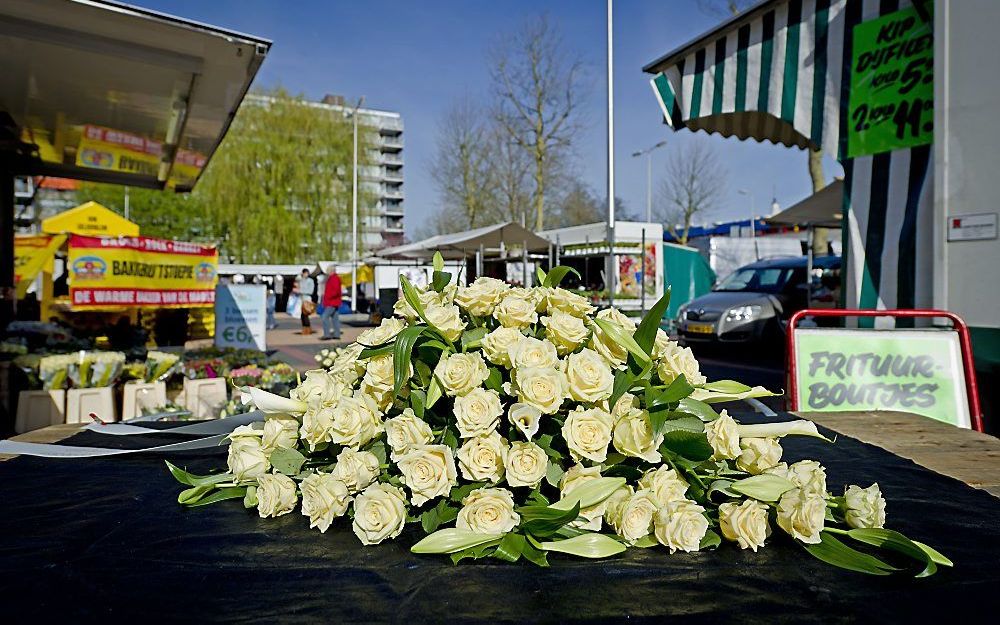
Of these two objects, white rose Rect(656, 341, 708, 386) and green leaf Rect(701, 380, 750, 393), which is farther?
green leaf Rect(701, 380, 750, 393)

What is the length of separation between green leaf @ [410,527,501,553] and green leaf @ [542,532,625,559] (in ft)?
Answer: 0.34

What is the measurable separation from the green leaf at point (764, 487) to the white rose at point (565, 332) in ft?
1.30

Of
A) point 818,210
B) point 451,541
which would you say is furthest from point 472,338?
point 818,210

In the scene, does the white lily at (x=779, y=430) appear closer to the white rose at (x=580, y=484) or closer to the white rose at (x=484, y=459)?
the white rose at (x=580, y=484)

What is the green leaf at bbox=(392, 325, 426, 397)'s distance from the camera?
1200mm

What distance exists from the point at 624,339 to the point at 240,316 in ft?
31.7

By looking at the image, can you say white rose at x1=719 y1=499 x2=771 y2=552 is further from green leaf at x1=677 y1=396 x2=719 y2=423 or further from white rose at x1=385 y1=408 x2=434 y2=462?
white rose at x1=385 y1=408 x2=434 y2=462

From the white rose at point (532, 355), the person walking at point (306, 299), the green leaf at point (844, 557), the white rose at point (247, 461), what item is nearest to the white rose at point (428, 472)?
the white rose at point (532, 355)

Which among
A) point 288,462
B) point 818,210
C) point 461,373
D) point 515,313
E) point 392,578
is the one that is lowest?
point 392,578

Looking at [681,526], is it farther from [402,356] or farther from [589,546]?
[402,356]

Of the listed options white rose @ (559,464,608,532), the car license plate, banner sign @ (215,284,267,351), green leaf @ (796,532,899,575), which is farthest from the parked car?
white rose @ (559,464,608,532)

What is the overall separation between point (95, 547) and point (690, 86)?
20.7 ft

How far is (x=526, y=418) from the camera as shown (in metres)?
1.15

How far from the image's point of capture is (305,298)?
65.3ft
